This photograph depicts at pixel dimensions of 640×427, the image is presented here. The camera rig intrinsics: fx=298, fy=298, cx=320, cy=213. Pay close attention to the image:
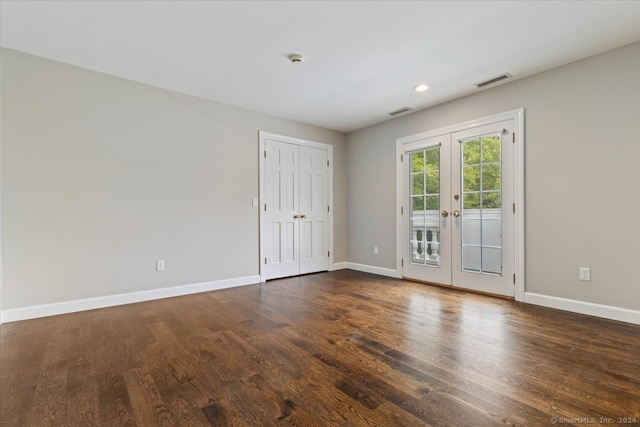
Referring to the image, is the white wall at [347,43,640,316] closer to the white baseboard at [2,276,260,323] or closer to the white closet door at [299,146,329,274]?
the white closet door at [299,146,329,274]

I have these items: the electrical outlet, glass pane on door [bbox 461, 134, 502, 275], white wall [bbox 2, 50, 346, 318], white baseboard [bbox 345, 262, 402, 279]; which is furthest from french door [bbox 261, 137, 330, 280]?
the electrical outlet

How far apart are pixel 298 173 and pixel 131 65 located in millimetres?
2613

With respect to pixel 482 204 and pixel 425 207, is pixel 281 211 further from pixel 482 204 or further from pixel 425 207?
pixel 482 204

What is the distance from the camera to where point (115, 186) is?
333cm

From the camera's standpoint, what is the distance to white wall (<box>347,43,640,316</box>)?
271cm

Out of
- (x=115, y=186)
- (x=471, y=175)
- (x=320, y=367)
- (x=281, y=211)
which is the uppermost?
(x=471, y=175)

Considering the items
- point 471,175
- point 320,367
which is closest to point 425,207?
point 471,175

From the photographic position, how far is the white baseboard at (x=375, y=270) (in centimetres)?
474

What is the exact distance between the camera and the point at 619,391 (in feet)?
5.32

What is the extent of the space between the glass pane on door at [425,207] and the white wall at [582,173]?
2.78ft

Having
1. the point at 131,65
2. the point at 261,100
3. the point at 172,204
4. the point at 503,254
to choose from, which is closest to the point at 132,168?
the point at 172,204

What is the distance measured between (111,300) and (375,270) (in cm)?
372

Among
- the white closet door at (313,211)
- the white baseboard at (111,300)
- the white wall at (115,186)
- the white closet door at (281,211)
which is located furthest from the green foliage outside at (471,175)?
the white baseboard at (111,300)

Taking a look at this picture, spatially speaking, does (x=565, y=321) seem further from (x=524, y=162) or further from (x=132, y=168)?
(x=132, y=168)
